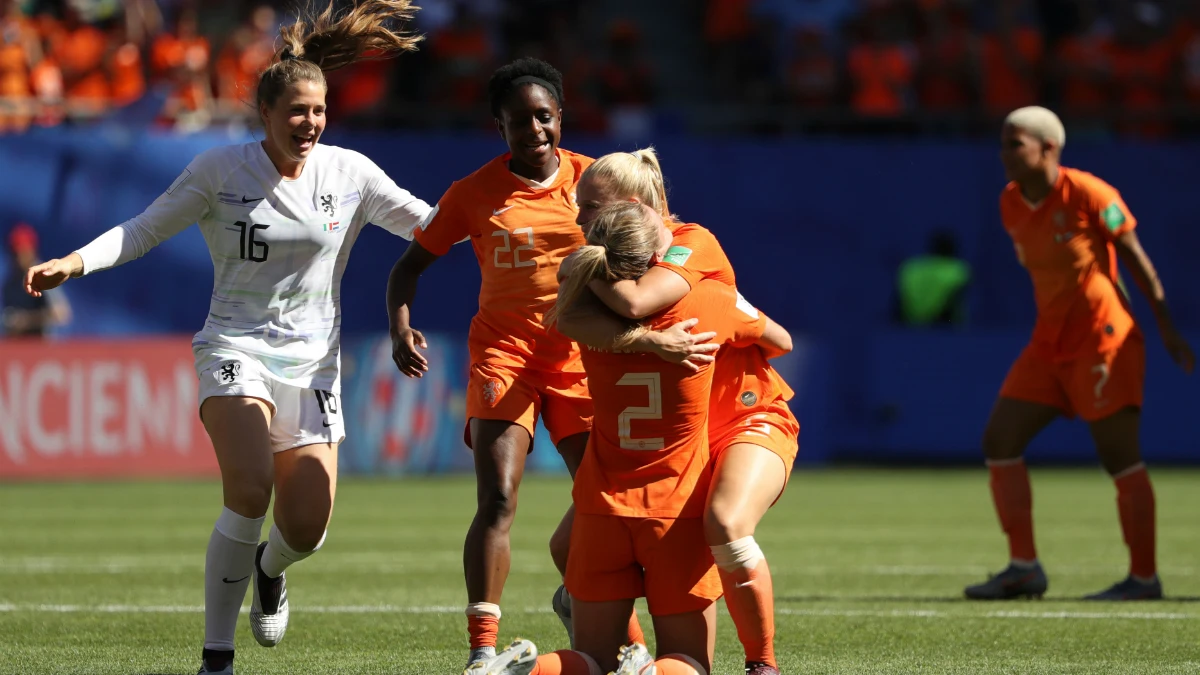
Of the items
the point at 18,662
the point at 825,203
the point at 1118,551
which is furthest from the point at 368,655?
the point at 825,203

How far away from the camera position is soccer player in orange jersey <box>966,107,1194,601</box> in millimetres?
8586

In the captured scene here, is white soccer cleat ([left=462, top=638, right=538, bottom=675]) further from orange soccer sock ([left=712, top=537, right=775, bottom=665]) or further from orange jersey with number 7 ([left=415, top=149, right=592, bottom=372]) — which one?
orange jersey with number 7 ([left=415, top=149, right=592, bottom=372])

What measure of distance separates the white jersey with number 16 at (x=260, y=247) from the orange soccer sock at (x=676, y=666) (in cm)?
197

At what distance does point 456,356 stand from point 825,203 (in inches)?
214

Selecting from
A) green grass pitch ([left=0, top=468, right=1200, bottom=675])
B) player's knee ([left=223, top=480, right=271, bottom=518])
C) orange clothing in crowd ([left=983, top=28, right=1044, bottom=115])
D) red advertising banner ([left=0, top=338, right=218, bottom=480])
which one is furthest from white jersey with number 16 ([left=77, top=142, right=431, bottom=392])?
orange clothing in crowd ([left=983, top=28, right=1044, bottom=115])

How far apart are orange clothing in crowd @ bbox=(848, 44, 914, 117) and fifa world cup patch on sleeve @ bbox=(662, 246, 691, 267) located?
50.0 feet

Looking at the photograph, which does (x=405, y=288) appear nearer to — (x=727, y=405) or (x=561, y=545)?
(x=561, y=545)

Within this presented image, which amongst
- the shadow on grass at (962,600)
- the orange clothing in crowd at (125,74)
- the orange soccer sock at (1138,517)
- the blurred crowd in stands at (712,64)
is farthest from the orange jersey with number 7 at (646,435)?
the orange clothing in crowd at (125,74)

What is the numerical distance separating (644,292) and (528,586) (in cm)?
410

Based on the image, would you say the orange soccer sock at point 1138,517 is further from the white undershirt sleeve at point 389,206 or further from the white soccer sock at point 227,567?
the white soccer sock at point 227,567

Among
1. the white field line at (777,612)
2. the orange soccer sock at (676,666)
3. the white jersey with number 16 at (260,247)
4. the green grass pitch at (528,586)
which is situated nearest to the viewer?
the orange soccer sock at (676,666)

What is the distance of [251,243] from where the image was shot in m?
6.30

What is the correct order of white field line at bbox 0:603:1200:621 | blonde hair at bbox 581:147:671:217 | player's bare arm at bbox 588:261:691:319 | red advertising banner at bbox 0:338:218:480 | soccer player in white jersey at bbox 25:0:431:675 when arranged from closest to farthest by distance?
player's bare arm at bbox 588:261:691:319, blonde hair at bbox 581:147:671:217, soccer player in white jersey at bbox 25:0:431:675, white field line at bbox 0:603:1200:621, red advertising banner at bbox 0:338:218:480

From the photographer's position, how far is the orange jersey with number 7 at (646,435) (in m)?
5.31
